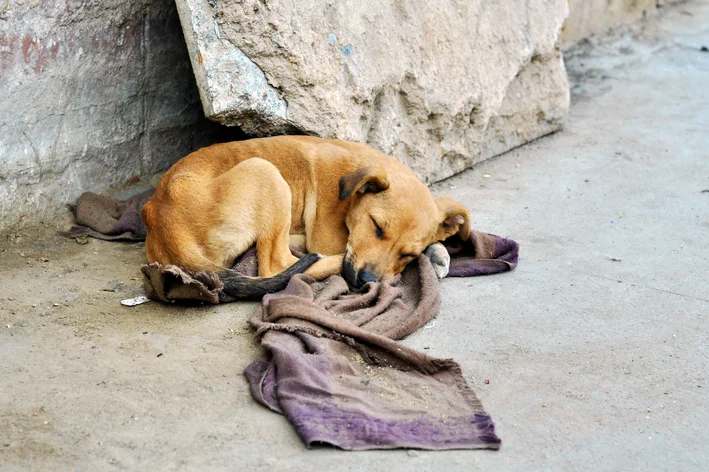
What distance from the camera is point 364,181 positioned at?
18.8 ft

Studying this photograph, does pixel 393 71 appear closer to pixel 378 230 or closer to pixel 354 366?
pixel 378 230

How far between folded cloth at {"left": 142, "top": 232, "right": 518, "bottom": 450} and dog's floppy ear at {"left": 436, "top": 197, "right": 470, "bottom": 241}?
0.43 m

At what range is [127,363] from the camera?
4562 mm

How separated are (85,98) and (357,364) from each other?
3.30 metres

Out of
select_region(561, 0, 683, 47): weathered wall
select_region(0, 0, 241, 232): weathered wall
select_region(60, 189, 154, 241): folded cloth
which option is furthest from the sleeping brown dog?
select_region(561, 0, 683, 47): weathered wall

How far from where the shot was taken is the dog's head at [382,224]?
5770 mm

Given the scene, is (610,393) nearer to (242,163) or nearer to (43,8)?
(242,163)

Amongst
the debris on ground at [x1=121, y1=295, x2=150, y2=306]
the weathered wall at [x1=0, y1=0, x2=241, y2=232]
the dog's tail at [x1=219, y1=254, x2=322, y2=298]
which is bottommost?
the debris on ground at [x1=121, y1=295, x2=150, y2=306]

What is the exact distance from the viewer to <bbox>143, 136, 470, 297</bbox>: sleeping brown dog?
5516mm

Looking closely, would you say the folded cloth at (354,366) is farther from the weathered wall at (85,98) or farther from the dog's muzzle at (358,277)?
the weathered wall at (85,98)

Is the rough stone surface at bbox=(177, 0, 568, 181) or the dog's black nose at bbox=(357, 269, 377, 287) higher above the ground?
the rough stone surface at bbox=(177, 0, 568, 181)

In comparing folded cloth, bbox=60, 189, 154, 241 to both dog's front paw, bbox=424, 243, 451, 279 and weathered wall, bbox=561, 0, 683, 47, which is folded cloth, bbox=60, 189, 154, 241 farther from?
weathered wall, bbox=561, 0, 683, 47

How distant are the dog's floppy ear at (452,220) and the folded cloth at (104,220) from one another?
92.8 inches

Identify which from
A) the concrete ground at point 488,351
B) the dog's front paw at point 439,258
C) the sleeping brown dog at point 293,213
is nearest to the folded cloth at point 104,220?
the concrete ground at point 488,351
